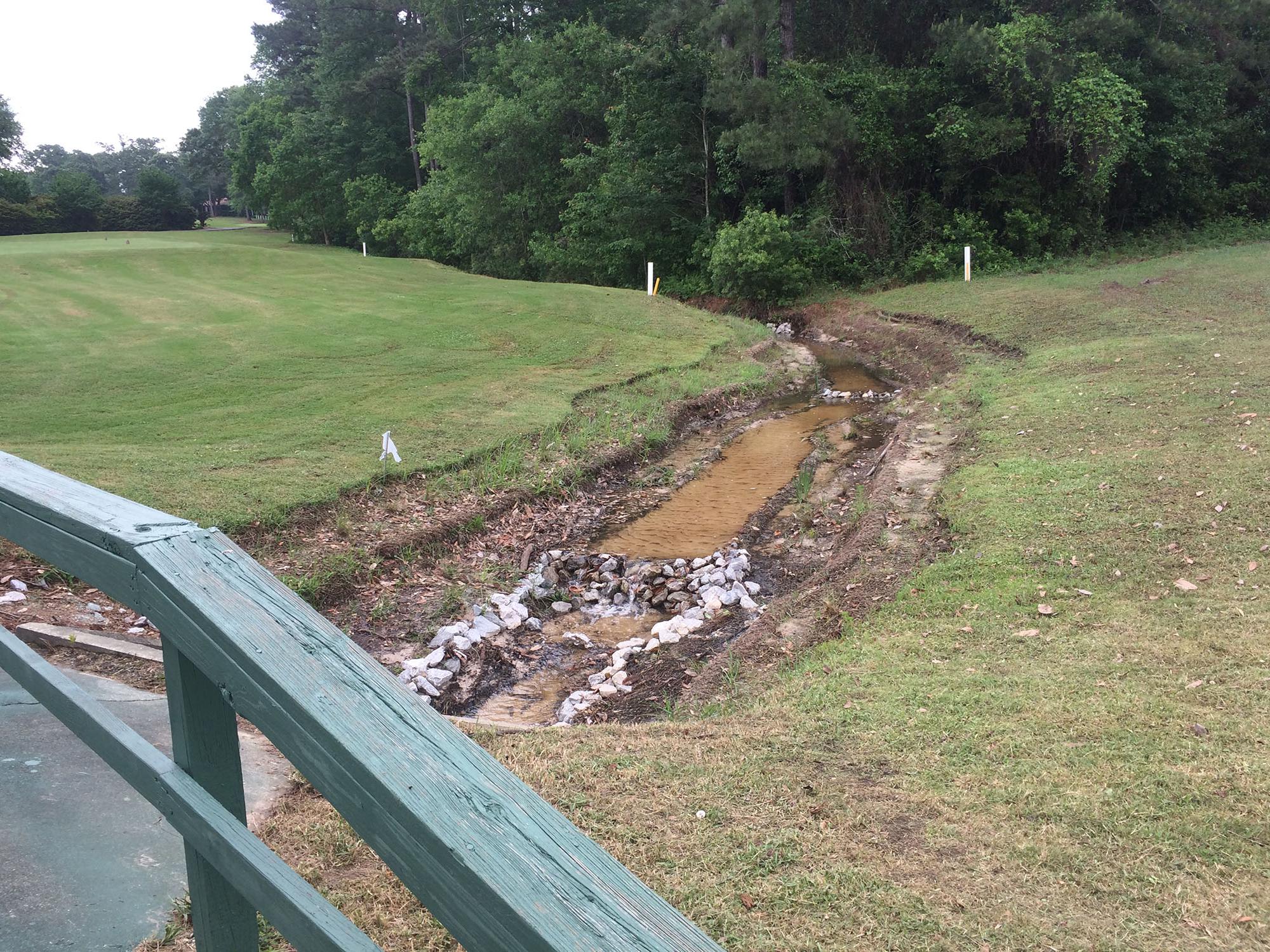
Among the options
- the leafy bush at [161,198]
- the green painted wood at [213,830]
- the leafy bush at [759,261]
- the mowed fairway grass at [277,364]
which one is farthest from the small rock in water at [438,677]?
the leafy bush at [161,198]

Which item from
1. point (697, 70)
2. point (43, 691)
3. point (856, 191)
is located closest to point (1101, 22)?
point (856, 191)

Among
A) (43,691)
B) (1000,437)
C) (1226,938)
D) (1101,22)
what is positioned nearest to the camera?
(43,691)

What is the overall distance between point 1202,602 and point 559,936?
6338 mm

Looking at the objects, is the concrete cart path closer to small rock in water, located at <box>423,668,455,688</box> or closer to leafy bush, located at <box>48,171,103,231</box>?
small rock in water, located at <box>423,668,455,688</box>

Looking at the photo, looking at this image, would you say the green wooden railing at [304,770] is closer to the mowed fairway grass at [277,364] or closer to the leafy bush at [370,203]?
the mowed fairway grass at [277,364]

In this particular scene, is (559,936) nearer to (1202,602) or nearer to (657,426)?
(1202,602)

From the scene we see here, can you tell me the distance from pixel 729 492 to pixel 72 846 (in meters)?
9.27

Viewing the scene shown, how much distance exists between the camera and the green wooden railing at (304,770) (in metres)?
1.09

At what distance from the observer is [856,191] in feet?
100

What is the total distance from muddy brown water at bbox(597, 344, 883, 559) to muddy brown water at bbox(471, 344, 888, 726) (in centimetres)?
1

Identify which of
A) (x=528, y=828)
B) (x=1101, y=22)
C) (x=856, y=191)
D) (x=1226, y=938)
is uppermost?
(x=1101, y=22)

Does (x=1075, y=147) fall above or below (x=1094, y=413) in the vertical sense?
above

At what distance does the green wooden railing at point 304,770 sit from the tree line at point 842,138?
2663 centimetres

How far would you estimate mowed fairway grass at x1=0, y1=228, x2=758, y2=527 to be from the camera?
1012cm
